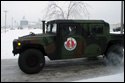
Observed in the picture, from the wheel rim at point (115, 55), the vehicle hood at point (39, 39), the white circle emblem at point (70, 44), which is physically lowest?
the wheel rim at point (115, 55)

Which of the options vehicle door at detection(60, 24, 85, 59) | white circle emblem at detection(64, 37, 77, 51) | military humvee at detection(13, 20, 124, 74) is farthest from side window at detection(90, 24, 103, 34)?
white circle emblem at detection(64, 37, 77, 51)

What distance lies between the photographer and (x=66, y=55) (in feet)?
18.6

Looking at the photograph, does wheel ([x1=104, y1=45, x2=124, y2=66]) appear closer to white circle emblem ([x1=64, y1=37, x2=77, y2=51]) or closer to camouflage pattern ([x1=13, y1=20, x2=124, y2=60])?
camouflage pattern ([x1=13, y1=20, x2=124, y2=60])

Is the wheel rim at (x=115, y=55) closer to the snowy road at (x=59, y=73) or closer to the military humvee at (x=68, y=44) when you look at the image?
the military humvee at (x=68, y=44)

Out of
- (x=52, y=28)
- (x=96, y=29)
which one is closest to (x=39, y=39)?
(x=52, y=28)

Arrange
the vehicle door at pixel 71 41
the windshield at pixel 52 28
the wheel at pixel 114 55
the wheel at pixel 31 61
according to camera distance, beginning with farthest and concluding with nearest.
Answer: the wheel at pixel 114 55 < the windshield at pixel 52 28 < the vehicle door at pixel 71 41 < the wheel at pixel 31 61

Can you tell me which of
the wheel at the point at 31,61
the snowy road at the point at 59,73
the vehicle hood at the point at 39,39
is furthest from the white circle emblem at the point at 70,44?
the wheel at the point at 31,61

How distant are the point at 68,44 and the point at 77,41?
1.22 feet

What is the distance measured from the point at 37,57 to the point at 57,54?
2.50 feet

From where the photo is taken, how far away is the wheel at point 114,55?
254 inches

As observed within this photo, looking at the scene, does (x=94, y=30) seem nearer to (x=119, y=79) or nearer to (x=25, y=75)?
(x=119, y=79)

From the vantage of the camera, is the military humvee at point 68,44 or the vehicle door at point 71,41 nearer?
the military humvee at point 68,44

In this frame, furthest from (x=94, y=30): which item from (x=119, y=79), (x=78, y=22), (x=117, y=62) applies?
(x=119, y=79)

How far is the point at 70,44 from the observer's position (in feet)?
18.6
